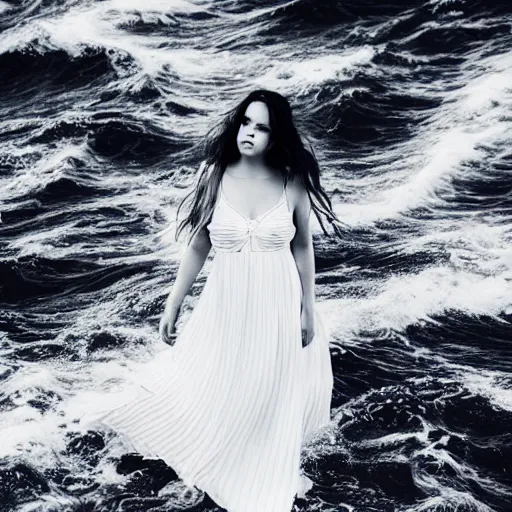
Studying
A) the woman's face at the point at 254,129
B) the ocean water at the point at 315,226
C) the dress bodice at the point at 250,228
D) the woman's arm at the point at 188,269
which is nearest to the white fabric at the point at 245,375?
the dress bodice at the point at 250,228

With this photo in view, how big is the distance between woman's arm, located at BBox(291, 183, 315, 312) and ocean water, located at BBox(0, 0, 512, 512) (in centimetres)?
108

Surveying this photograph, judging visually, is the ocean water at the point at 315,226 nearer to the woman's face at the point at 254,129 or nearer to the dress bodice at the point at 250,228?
the dress bodice at the point at 250,228

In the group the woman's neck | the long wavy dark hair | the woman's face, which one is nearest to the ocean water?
the long wavy dark hair

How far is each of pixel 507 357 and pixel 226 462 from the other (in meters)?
2.80

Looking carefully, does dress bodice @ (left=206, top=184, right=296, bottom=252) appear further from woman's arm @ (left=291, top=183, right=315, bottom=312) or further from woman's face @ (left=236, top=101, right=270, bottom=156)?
woman's face @ (left=236, top=101, right=270, bottom=156)

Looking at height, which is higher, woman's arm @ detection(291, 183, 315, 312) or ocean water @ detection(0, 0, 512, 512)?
woman's arm @ detection(291, 183, 315, 312)

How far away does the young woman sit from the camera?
215 inches

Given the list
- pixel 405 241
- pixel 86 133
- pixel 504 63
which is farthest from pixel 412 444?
pixel 504 63

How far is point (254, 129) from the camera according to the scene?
5.38 meters

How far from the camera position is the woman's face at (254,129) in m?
5.39

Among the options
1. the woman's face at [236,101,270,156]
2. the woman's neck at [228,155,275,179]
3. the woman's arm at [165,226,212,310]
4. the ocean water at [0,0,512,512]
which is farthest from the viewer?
the ocean water at [0,0,512,512]

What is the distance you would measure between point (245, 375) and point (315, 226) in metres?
4.70

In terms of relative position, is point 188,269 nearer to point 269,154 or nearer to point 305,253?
point 305,253

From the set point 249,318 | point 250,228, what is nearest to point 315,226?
point 249,318
